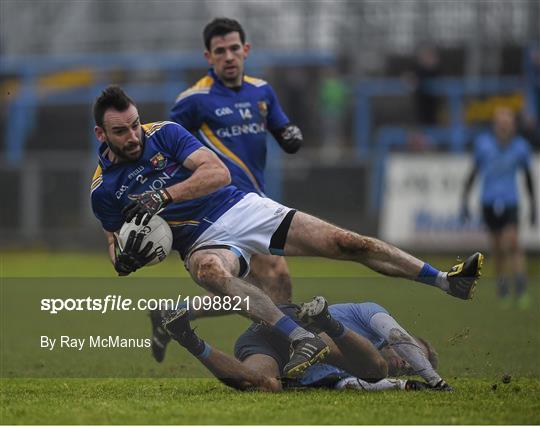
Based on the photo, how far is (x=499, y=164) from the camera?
46.1ft

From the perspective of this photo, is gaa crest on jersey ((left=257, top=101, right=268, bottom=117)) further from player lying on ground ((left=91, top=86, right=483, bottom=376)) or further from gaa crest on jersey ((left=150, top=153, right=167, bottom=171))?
gaa crest on jersey ((left=150, top=153, right=167, bottom=171))

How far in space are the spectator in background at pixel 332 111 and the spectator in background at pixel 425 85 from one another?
4.65 ft

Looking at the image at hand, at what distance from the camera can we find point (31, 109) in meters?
23.3

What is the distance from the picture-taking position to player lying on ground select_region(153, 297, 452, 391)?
674cm

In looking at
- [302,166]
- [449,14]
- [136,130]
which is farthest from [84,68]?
[136,130]

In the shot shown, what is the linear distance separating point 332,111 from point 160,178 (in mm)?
13752

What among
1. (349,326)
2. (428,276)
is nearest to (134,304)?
(349,326)

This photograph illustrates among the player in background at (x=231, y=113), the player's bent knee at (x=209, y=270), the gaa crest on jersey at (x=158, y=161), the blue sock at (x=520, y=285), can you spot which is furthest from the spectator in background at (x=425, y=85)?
the player's bent knee at (x=209, y=270)

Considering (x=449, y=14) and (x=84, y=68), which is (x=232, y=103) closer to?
(x=449, y=14)

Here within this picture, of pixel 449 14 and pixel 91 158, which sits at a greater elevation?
pixel 449 14

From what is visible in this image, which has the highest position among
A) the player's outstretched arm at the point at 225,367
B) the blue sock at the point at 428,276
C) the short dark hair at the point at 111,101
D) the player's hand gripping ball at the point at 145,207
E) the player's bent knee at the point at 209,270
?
the short dark hair at the point at 111,101

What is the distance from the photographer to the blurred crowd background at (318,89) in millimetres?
19750

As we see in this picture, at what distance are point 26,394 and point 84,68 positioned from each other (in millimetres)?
16820

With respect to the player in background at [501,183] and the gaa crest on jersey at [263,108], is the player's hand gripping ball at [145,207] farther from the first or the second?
the player in background at [501,183]
